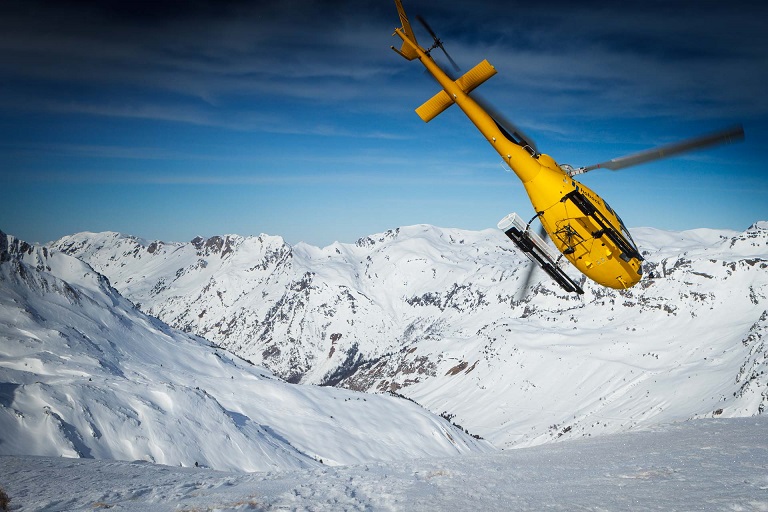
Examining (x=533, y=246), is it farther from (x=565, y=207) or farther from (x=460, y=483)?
(x=460, y=483)

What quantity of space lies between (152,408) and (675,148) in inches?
1262

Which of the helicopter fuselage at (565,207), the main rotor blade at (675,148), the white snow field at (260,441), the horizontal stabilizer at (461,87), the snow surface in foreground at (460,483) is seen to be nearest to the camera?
the snow surface in foreground at (460,483)

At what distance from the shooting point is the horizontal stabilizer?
19797mm

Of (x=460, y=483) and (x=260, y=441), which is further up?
(x=460, y=483)

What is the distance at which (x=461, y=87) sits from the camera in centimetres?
2073

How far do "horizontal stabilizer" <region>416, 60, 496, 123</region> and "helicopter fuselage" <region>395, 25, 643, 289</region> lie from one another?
0.13 feet

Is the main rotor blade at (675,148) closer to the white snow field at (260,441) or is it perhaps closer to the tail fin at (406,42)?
the white snow field at (260,441)

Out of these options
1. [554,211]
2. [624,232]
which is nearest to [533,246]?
[554,211]

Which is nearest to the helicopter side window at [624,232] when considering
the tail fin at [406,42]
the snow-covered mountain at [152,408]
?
the tail fin at [406,42]

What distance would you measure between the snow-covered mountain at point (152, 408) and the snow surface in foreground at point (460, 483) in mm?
14846

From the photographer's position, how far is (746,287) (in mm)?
184750

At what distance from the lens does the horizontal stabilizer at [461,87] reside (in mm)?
19797

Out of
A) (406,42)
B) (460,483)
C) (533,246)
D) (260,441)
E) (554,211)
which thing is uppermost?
(406,42)

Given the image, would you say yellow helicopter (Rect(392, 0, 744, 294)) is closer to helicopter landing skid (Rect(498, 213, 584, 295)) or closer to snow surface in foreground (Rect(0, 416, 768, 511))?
helicopter landing skid (Rect(498, 213, 584, 295))
